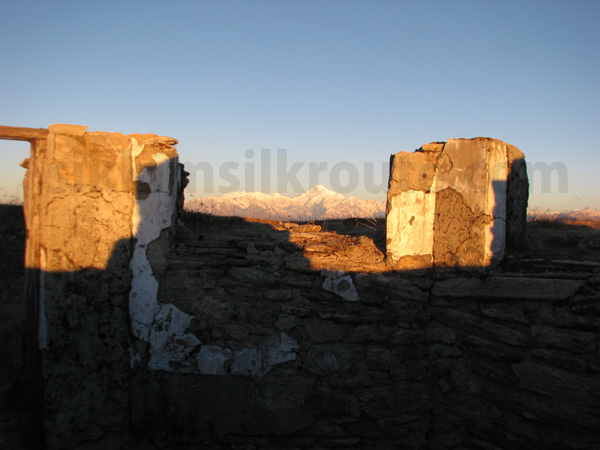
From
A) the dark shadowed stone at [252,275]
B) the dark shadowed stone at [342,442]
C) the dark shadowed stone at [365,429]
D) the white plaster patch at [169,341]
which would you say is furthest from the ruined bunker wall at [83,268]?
the dark shadowed stone at [365,429]

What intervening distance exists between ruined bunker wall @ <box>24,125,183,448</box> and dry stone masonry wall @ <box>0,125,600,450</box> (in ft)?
0.04

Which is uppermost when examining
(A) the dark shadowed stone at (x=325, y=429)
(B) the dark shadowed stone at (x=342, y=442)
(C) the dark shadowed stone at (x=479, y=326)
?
(C) the dark shadowed stone at (x=479, y=326)

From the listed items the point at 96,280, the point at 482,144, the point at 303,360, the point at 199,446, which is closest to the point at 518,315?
the point at 482,144

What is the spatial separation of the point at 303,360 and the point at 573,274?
2.18 metres

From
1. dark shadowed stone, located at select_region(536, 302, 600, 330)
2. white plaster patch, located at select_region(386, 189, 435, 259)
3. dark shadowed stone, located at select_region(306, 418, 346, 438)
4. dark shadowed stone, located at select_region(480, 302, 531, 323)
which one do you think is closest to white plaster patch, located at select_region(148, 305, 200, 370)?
dark shadowed stone, located at select_region(306, 418, 346, 438)

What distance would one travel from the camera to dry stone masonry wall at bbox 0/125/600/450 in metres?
3.20

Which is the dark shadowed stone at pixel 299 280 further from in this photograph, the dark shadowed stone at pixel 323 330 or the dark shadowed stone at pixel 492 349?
the dark shadowed stone at pixel 492 349

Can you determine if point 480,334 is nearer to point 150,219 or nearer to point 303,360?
point 303,360

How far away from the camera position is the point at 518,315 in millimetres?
2949

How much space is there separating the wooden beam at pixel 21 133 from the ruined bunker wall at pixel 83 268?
63 mm

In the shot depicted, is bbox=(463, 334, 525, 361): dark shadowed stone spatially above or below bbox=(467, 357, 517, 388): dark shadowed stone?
above

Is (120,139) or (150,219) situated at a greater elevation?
(120,139)

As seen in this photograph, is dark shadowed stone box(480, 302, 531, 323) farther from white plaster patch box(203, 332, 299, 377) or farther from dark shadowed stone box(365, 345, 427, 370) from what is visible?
white plaster patch box(203, 332, 299, 377)

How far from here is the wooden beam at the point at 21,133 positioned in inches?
126
